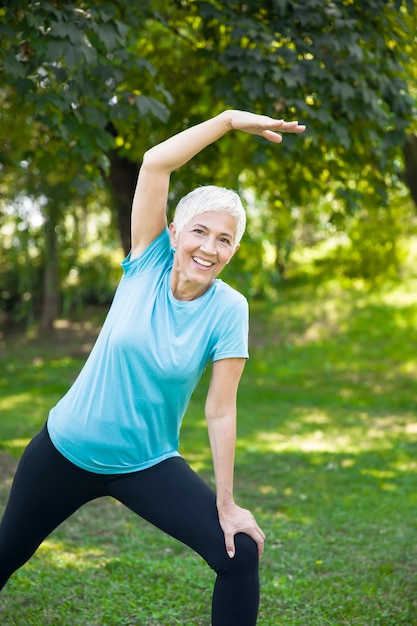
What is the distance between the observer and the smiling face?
112 inches

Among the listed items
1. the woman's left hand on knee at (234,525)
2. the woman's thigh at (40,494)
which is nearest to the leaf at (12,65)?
the woman's thigh at (40,494)

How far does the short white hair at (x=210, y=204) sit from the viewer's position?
9.37ft

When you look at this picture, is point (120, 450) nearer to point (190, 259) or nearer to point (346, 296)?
point (190, 259)

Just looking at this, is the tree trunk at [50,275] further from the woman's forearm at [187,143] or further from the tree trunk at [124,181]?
the woman's forearm at [187,143]

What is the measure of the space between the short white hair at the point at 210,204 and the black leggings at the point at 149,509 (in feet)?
2.82

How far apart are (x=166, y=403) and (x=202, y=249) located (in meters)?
0.54

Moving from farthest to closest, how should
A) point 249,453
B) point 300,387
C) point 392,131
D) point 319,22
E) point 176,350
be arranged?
point 300,387 < point 249,453 < point 392,131 < point 319,22 < point 176,350

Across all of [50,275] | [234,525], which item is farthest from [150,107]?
[50,275]

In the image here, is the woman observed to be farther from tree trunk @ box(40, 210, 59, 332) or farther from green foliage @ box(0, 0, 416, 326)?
→ tree trunk @ box(40, 210, 59, 332)

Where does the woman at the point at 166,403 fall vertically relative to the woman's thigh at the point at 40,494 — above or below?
above

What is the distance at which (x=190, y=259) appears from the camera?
2.87 meters

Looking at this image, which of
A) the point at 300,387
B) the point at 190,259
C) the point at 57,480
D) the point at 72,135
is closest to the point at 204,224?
the point at 190,259

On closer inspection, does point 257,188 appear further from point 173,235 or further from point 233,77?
point 173,235

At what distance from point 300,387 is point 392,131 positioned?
25.3 ft
